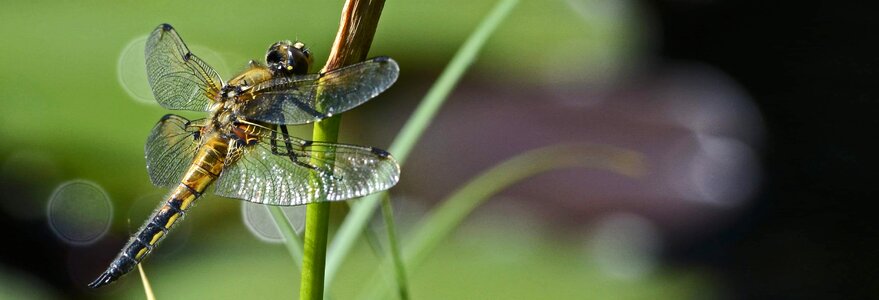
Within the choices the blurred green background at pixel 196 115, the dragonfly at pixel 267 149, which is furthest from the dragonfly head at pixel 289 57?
the blurred green background at pixel 196 115

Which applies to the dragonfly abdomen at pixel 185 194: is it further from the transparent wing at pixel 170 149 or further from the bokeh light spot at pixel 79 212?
the bokeh light spot at pixel 79 212

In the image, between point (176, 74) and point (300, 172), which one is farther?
point (176, 74)

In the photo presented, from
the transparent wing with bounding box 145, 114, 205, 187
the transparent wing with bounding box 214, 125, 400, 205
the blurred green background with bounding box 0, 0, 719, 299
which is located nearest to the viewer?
the transparent wing with bounding box 214, 125, 400, 205

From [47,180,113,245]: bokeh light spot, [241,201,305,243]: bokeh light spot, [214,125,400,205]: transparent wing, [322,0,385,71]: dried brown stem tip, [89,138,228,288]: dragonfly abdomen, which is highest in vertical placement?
[322,0,385,71]: dried brown stem tip

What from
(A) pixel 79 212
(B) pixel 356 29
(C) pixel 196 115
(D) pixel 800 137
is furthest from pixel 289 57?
(D) pixel 800 137

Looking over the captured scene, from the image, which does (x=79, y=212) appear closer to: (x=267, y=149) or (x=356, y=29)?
(x=267, y=149)

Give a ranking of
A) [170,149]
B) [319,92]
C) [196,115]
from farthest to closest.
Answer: [196,115] → [170,149] → [319,92]

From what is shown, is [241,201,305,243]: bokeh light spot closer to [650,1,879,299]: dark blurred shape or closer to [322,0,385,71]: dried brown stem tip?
[650,1,879,299]: dark blurred shape

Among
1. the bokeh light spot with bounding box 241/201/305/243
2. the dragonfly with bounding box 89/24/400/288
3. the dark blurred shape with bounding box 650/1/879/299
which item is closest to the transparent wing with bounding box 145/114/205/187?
the dragonfly with bounding box 89/24/400/288

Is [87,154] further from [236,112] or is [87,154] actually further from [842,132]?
[842,132]
